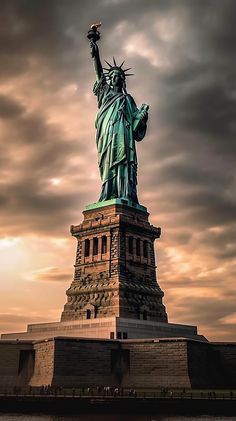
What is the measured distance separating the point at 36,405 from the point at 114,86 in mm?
41509

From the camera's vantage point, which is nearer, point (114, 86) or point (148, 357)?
point (148, 357)

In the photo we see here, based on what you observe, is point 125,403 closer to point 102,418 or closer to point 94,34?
point 102,418

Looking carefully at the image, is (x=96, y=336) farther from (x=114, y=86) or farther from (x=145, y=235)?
(x=114, y=86)

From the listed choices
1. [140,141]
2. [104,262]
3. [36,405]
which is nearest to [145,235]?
[104,262]

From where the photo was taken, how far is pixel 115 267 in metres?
57.6

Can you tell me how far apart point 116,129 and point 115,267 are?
55.0 feet

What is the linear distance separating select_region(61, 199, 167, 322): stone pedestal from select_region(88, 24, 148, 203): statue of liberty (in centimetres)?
282

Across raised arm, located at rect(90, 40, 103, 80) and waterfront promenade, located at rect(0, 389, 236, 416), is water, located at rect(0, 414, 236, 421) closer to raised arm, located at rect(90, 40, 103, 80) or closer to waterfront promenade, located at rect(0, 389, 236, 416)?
waterfront promenade, located at rect(0, 389, 236, 416)

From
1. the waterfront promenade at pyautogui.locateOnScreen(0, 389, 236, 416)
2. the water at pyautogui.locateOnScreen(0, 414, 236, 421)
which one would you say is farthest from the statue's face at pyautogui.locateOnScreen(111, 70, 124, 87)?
the water at pyautogui.locateOnScreen(0, 414, 236, 421)

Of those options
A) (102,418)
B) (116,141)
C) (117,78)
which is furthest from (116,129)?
(102,418)

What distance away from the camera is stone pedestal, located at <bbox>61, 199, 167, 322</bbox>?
184ft

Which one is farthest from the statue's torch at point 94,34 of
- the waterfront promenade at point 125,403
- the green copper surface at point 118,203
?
the waterfront promenade at point 125,403

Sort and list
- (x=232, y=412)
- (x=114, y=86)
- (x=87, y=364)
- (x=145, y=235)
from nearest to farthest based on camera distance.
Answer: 1. (x=232, y=412)
2. (x=87, y=364)
3. (x=145, y=235)
4. (x=114, y=86)

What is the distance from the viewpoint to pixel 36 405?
36.8 meters
